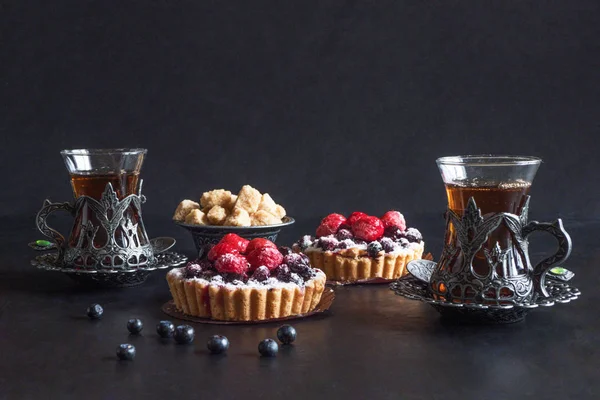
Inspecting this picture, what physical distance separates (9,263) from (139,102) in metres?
2.08

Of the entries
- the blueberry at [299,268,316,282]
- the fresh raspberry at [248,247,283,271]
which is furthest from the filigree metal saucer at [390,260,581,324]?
the fresh raspberry at [248,247,283,271]

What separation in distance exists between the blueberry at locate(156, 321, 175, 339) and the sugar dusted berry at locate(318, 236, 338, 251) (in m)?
1.05

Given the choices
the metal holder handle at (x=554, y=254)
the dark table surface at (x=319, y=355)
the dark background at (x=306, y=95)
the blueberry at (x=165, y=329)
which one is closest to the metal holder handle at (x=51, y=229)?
the dark table surface at (x=319, y=355)

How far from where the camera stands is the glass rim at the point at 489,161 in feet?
9.50

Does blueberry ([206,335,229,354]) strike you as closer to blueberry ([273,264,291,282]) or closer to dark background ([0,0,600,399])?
blueberry ([273,264,291,282])

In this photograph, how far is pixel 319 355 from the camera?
2.72 meters

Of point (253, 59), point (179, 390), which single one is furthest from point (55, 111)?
point (179, 390)

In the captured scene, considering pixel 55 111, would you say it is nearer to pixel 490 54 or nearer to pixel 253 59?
pixel 253 59

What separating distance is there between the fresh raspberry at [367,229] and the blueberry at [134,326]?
121cm

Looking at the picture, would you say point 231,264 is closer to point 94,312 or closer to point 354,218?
point 94,312

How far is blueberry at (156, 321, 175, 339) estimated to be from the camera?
290cm

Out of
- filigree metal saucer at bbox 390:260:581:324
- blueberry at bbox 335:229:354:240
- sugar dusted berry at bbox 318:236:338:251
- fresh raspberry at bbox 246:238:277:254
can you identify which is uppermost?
fresh raspberry at bbox 246:238:277:254

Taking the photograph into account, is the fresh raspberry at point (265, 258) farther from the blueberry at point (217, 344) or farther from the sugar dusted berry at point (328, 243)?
the sugar dusted berry at point (328, 243)

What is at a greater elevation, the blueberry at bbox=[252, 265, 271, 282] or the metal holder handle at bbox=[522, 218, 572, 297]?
the metal holder handle at bbox=[522, 218, 572, 297]
